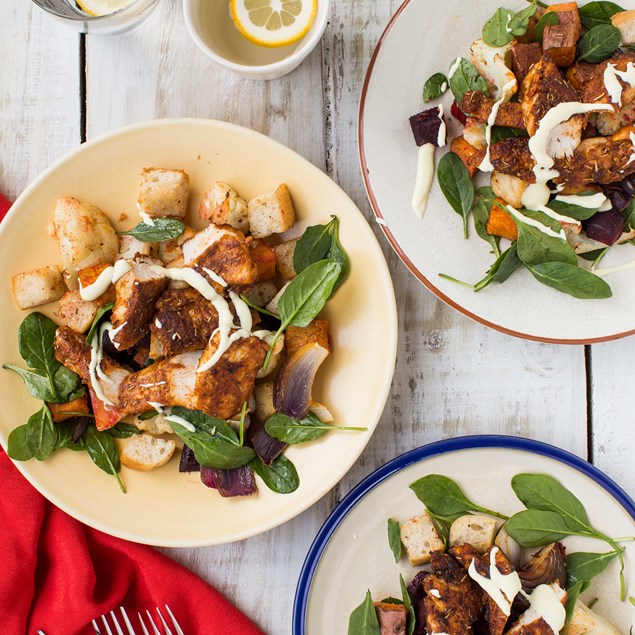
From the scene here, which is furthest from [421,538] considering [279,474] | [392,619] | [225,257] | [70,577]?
[70,577]

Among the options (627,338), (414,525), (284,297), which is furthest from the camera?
(627,338)

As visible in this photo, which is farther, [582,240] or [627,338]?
[627,338]

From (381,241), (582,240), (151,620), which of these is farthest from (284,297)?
(151,620)

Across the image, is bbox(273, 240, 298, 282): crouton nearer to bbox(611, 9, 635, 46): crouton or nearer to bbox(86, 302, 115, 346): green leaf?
bbox(86, 302, 115, 346): green leaf

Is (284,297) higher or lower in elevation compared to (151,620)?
higher

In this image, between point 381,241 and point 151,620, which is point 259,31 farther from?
point 151,620

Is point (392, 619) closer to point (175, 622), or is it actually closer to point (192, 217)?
point (175, 622)
